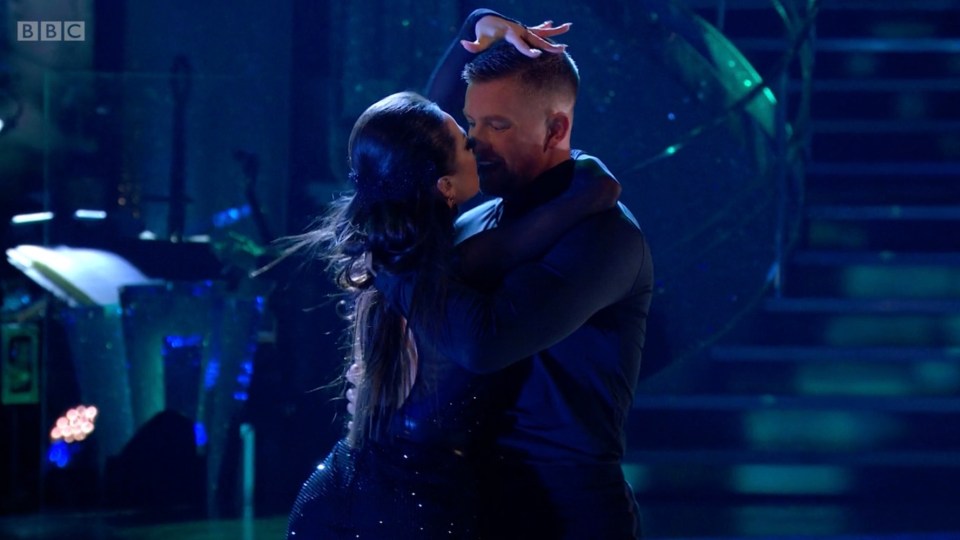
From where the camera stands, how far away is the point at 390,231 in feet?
4.68

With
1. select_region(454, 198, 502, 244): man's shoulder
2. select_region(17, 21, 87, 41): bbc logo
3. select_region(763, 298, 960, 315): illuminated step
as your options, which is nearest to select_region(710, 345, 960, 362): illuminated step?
select_region(763, 298, 960, 315): illuminated step

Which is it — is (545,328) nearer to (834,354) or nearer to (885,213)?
(834,354)

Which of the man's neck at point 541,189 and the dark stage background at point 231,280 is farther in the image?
the dark stage background at point 231,280

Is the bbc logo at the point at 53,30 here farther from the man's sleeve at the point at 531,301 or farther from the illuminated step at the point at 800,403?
the man's sleeve at the point at 531,301

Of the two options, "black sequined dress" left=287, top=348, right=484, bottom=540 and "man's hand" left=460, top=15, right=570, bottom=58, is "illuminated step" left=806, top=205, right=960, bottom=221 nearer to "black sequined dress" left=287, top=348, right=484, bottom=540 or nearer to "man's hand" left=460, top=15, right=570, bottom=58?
"man's hand" left=460, top=15, right=570, bottom=58

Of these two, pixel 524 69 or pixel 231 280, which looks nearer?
pixel 524 69

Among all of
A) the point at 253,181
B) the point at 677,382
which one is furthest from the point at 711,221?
the point at 253,181

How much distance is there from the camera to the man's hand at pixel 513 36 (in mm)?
1617

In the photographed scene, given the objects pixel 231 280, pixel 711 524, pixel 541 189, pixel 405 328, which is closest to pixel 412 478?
pixel 405 328

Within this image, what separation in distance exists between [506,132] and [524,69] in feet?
0.29

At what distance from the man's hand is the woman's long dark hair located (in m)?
0.18

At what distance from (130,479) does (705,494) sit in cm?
242

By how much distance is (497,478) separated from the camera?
5.09ft

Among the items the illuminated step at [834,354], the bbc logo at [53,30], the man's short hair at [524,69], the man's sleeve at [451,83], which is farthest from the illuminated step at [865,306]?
the man's short hair at [524,69]
